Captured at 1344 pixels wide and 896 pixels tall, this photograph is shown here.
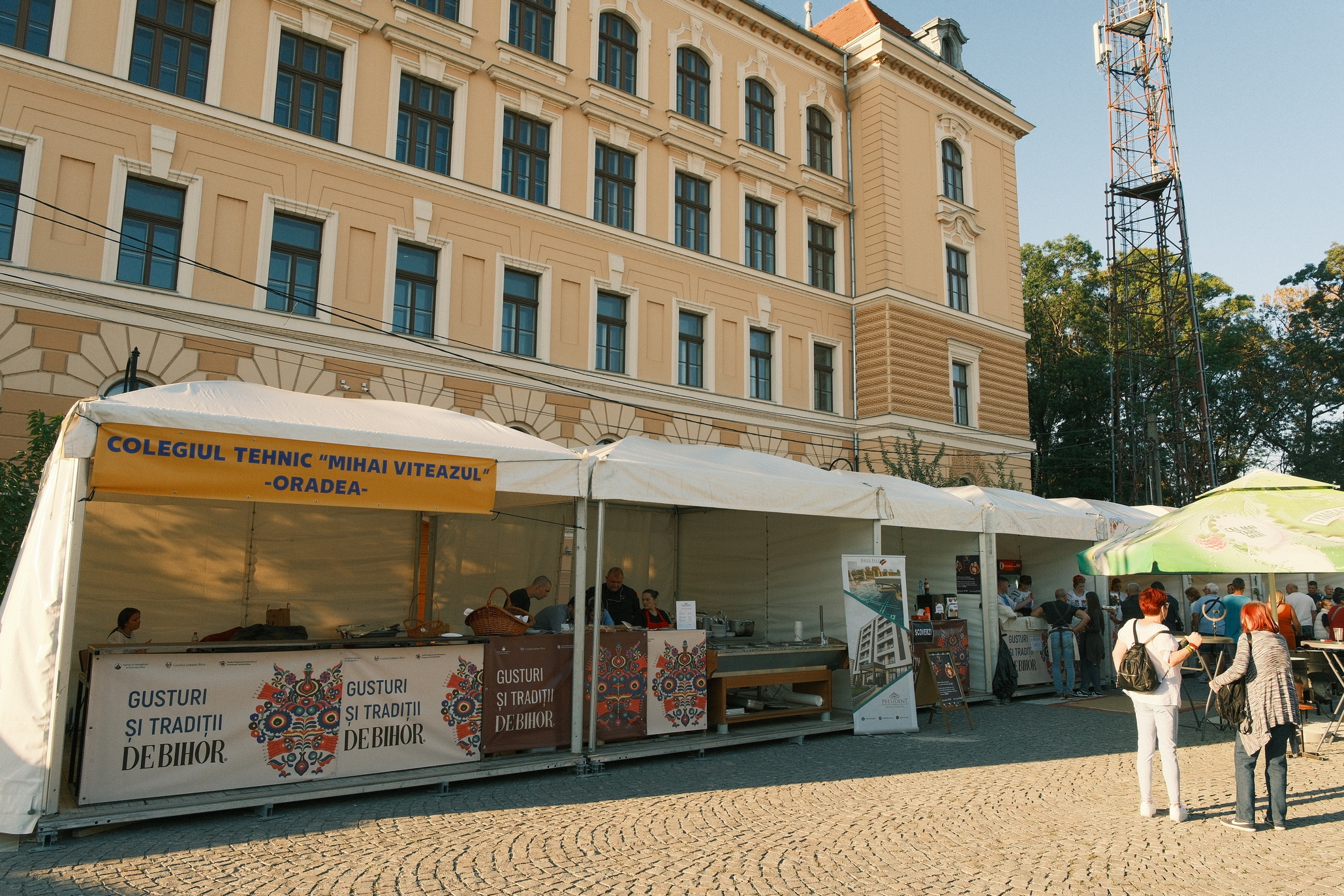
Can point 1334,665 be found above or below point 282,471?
below

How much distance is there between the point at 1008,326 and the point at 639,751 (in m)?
21.5

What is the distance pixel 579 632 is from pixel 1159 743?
16.1ft

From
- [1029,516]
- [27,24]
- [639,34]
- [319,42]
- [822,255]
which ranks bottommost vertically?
[1029,516]

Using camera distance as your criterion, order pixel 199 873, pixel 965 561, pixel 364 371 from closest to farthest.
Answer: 1. pixel 199 873
2. pixel 965 561
3. pixel 364 371

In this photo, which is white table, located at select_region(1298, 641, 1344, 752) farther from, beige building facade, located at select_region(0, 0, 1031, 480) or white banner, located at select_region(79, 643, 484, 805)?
beige building facade, located at select_region(0, 0, 1031, 480)

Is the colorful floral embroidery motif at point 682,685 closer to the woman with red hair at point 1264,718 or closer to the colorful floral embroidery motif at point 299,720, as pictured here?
the colorful floral embroidery motif at point 299,720

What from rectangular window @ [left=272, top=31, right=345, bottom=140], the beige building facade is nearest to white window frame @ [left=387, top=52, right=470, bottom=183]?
the beige building facade

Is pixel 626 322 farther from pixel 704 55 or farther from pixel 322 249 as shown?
pixel 704 55

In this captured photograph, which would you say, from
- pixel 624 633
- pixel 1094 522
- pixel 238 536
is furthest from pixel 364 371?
pixel 1094 522

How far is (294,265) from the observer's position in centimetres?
1535

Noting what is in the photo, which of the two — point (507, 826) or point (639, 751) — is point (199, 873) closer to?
point (507, 826)

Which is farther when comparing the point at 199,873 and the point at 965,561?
the point at 965,561

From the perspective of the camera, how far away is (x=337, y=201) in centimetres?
1577

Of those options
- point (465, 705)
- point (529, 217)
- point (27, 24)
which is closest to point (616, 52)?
point (529, 217)
